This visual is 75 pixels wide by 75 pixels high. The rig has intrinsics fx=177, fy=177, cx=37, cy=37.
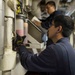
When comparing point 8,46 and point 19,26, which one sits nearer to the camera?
point 8,46

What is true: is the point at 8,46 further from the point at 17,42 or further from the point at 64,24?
the point at 64,24

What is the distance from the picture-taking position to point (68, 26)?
1.32 metres

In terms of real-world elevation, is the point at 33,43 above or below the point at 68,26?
below

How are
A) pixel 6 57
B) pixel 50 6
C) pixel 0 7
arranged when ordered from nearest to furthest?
pixel 0 7, pixel 6 57, pixel 50 6

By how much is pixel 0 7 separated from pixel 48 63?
493mm

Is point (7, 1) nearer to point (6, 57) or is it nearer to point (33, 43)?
point (6, 57)

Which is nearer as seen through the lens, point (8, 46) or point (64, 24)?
point (8, 46)

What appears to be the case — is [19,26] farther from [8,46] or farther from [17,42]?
[8,46]

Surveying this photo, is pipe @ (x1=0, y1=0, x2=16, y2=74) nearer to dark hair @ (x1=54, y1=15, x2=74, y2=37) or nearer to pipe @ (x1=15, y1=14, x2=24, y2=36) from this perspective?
pipe @ (x1=15, y1=14, x2=24, y2=36)

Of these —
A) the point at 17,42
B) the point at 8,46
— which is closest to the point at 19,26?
the point at 17,42

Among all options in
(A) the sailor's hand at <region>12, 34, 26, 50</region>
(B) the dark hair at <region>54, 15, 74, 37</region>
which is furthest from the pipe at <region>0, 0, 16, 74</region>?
(B) the dark hair at <region>54, 15, 74, 37</region>

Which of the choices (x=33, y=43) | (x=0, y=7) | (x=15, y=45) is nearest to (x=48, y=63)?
(x=15, y=45)

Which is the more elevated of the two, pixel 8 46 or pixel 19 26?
pixel 19 26

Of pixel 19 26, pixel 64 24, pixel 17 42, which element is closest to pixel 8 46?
pixel 17 42
